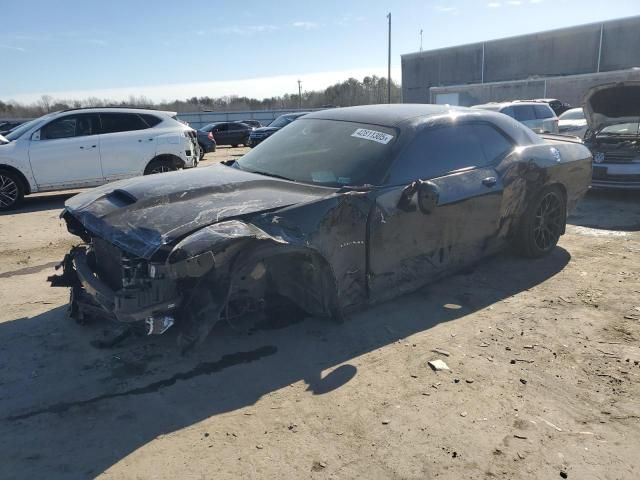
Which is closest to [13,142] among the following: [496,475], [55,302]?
[55,302]

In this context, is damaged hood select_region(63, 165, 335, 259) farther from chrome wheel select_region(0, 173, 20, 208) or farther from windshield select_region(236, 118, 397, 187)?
chrome wheel select_region(0, 173, 20, 208)

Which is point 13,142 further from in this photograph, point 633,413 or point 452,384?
point 633,413

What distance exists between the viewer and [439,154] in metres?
4.21

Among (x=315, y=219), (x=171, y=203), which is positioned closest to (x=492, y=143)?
(x=315, y=219)

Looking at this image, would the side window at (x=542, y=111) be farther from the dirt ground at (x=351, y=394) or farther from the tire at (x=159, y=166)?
the dirt ground at (x=351, y=394)

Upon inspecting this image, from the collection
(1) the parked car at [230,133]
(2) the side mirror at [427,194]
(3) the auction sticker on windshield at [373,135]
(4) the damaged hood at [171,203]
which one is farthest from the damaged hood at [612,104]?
(1) the parked car at [230,133]

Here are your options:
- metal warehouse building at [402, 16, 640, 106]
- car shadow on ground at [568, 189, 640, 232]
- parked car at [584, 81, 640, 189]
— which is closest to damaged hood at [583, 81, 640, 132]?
parked car at [584, 81, 640, 189]

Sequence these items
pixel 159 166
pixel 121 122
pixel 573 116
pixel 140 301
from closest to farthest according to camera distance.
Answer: pixel 140 301 → pixel 121 122 → pixel 159 166 → pixel 573 116

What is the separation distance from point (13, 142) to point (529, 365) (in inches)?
358

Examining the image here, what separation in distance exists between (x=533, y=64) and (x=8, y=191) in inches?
1566

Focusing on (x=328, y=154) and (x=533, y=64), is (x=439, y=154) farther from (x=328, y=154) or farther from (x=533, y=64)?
(x=533, y=64)

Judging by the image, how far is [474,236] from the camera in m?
4.47

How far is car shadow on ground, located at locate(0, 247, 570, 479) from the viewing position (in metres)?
2.55

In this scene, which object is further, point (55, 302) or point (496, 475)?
point (55, 302)
